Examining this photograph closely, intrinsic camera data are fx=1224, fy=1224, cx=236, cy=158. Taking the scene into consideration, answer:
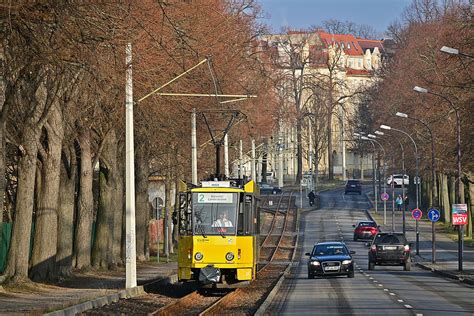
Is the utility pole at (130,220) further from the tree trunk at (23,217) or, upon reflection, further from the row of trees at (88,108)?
the tree trunk at (23,217)

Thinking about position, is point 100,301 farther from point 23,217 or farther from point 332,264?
point 332,264

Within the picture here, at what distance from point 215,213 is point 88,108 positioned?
249 inches

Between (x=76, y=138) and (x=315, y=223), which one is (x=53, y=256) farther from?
(x=315, y=223)

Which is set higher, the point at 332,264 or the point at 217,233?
the point at 217,233

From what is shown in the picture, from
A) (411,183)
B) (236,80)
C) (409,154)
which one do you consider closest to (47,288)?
(236,80)

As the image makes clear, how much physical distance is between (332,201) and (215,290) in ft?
271

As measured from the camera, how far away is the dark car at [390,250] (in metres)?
54.2

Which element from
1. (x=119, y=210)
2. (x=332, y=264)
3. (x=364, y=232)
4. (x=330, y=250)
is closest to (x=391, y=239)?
(x=330, y=250)

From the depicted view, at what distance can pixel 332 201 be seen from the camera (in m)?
121

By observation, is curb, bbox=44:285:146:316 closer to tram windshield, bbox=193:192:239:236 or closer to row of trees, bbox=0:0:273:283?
tram windshield, bbox=193:192:239:236

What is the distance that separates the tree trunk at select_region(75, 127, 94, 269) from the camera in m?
42.8

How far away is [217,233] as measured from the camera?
35906 mm

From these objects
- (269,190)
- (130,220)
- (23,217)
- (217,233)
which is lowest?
(217,233)

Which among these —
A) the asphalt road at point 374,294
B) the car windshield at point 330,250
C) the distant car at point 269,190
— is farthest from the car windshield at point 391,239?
the distant car at point 269,190
